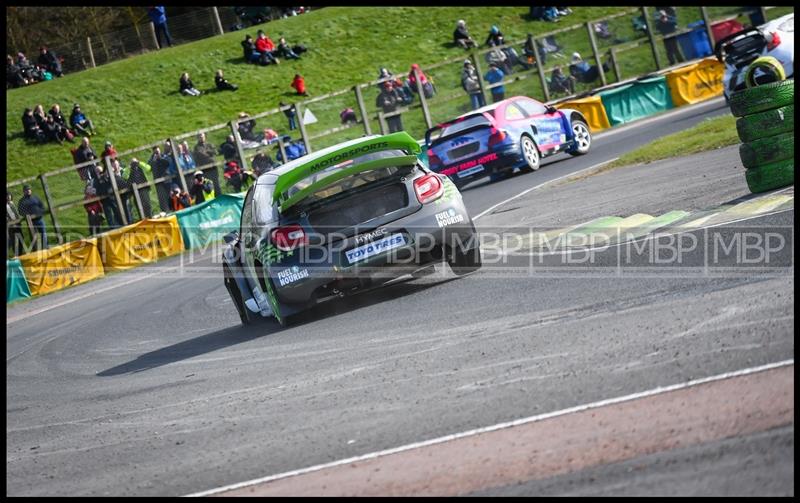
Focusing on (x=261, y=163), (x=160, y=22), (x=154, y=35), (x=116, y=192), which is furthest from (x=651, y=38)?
(x=154, y=35)

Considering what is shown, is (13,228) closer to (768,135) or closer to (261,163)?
(261,163)

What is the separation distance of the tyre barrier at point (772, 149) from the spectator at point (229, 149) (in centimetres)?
1893

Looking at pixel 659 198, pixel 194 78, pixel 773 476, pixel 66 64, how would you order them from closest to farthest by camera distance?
pixel 773 476
pixel 659 198
pixel 194 78
pixel 66 64

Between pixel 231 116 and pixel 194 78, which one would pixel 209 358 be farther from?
pixel 194 78

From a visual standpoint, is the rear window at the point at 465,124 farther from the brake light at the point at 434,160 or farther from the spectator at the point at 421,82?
the spectator at the point at 421,82

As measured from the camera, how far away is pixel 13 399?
10.1 m

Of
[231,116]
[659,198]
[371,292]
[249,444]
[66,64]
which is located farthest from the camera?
[66,64]

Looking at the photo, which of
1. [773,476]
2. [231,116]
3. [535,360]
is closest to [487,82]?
[231,116]

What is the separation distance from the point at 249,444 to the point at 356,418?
614mm

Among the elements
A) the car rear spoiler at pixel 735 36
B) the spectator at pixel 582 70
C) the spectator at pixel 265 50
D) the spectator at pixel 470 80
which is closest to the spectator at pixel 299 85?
the spectator at pixel 265 50

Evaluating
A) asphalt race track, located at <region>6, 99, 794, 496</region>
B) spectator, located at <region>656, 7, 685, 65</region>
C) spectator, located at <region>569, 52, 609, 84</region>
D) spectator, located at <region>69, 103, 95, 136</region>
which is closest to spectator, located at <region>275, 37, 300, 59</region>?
spectator, located at <region>69, 103, 95, 136</region>

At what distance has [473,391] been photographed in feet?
20.2

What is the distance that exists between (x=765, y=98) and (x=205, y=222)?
55.3 ft

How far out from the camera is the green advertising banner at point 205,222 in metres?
25.3
